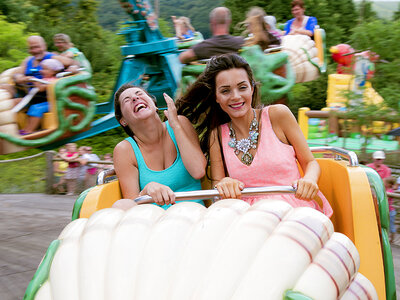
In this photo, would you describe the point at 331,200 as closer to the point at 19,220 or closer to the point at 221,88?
the point at 221,88

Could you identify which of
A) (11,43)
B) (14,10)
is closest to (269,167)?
(11,43)

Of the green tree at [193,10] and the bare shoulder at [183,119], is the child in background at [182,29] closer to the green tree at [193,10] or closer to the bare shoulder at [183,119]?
the bare shoulder at [183,119]

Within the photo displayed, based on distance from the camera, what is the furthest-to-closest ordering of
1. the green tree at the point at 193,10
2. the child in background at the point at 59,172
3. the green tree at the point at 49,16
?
the green tree at the point at 193,10 < the green tree at the point at 49,16 < the child in background at the point at 59,172

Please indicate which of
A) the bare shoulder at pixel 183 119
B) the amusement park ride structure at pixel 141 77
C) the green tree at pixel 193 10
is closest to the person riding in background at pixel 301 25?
the amusement park ride structure at pixel 141 77

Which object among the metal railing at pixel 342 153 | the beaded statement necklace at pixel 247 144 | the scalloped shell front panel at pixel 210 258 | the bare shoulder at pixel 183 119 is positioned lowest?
the metal railing at pixel 342 153

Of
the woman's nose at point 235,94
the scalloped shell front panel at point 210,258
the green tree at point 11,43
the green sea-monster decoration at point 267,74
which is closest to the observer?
the scalloped shell front panel at point 210,258

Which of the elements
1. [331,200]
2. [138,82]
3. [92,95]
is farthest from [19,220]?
[331,200]

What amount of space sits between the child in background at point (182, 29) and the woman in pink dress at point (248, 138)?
22.9ft

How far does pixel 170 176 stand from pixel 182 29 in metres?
7.30

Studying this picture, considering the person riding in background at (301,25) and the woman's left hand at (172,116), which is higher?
the woman's left hand at (172,116)

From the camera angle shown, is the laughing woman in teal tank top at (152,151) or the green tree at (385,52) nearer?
the laughing woman in teal tank top at (152,151)

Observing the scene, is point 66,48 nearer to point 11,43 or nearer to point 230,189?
point 11,43

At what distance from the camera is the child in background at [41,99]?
6.28m

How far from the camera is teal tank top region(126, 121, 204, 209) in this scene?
195cm
